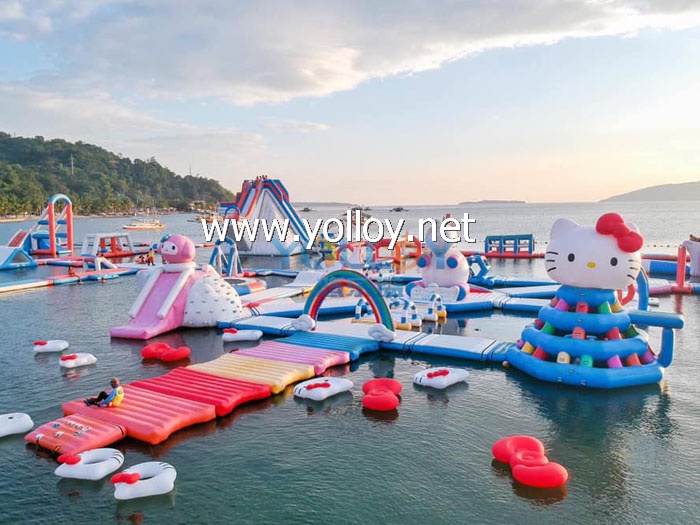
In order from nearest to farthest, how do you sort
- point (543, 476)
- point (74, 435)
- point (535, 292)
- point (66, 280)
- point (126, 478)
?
point (126, 478), point (543, 476), point (74, 435), point (535, 292), point (66, 280)

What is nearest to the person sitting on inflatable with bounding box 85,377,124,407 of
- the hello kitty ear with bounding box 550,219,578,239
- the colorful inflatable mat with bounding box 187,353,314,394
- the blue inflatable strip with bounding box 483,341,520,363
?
the colorful inflatable mat with bounding box 187,353,314,394

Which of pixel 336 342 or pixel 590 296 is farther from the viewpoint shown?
pixel 336 342

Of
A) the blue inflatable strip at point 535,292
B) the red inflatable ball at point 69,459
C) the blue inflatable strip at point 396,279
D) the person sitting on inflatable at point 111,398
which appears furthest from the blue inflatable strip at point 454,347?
the blue inflatable strip at point 396,279

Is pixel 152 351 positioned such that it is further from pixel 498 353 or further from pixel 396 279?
pixel 396 279

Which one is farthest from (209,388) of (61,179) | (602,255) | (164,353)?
(61,179)

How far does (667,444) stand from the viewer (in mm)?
11125

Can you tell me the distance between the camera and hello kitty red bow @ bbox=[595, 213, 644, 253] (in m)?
14.2

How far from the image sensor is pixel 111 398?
1252 cm

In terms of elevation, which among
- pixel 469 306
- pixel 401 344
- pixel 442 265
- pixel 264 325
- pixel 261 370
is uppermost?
pixel 442 265

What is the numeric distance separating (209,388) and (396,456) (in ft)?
17.5

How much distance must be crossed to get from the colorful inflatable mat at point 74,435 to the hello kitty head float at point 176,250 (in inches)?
388

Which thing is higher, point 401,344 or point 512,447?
point 401,344

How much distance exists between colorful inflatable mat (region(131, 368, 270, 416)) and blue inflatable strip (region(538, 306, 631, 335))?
8051 millimetres

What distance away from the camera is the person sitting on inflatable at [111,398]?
41.0 feet
